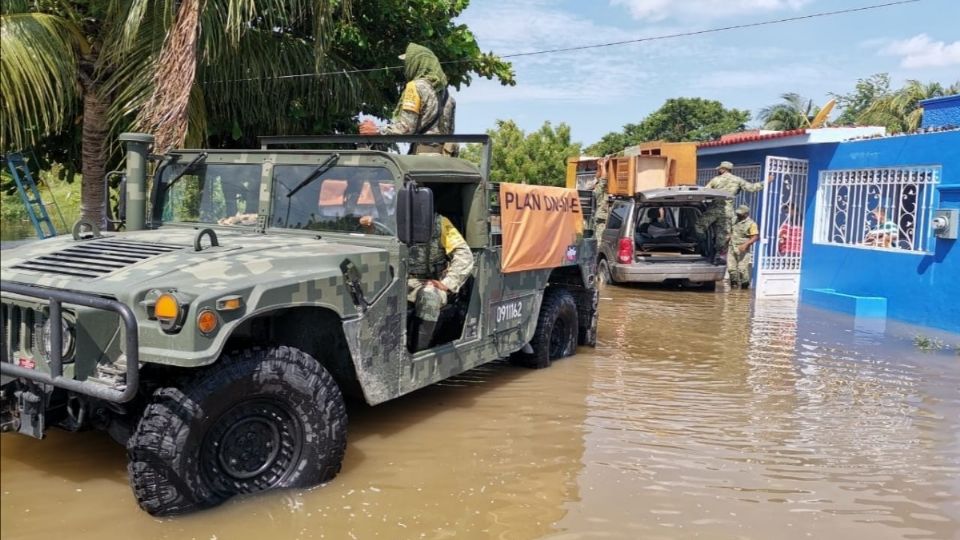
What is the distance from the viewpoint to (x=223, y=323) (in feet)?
11.1

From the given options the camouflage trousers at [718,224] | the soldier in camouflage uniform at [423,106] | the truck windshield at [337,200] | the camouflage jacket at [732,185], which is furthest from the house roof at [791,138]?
the truck windshield at [337,200]

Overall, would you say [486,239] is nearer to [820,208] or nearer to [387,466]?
[387,466]

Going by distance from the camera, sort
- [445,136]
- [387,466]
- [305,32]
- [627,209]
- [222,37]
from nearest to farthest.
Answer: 1. [387,466]
2. [445,136]
3. [222,37]
4. [305,32]
5. [627,209]

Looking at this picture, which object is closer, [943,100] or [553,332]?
[553,332]

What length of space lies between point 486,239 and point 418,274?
1.92ft

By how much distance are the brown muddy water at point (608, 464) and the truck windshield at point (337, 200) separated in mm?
1294

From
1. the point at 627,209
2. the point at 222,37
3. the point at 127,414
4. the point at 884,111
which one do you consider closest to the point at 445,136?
the point at 127,414

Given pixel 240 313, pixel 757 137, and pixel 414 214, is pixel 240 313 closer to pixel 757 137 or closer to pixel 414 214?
pixel 414 214

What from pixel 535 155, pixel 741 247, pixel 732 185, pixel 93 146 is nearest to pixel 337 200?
pixel 93 146

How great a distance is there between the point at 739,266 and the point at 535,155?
19201 millimetres

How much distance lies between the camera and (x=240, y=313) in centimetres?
346

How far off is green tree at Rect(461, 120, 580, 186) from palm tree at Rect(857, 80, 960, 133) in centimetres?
1103

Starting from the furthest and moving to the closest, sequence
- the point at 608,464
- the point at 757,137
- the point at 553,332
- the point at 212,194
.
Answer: the point at 757,137 → the point at 553,332 → the point at 212,194 → the point at 608,464

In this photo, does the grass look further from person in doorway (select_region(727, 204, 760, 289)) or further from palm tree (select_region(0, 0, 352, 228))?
person in doorway (select_region(727, 204, 760, 289))
